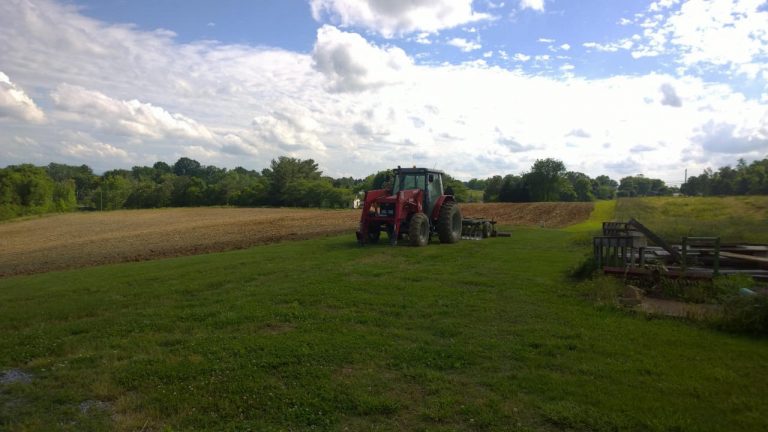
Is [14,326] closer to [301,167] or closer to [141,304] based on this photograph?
[141,304]

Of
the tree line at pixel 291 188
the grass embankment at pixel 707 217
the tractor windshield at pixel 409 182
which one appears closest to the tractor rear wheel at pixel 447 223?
the tractor windshield at pixel 409 182

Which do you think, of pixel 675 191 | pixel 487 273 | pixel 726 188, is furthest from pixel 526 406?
pixel 675 191

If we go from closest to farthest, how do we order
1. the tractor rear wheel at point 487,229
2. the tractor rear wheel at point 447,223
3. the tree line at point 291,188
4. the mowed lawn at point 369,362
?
the mowed lawn at point 369,362
the tractor rear wheel at point 447,223
the tractor rear wheel at point 487,229
the tree line at point 291,188

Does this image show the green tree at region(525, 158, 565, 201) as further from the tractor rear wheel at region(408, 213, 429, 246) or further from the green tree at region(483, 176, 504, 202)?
the tractor rear wheel at region(408, 213, 429, 246)

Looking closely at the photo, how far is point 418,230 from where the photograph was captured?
58.1 feet

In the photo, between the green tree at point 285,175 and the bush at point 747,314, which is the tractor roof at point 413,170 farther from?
the green tree at point 285,175

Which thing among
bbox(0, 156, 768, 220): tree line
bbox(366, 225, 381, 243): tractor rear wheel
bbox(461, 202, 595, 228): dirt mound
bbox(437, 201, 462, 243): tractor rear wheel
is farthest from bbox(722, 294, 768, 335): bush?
bbox(0, 156, 768, 220): tree line

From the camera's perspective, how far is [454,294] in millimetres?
9977

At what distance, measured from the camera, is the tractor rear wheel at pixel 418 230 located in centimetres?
1766

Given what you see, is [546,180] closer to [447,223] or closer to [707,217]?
[707,217]

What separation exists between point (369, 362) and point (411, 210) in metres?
12.7

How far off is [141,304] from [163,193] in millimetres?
104672

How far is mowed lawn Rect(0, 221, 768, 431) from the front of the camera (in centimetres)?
468

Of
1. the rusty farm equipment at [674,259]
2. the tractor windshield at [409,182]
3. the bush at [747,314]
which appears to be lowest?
the bush at [747,314]
